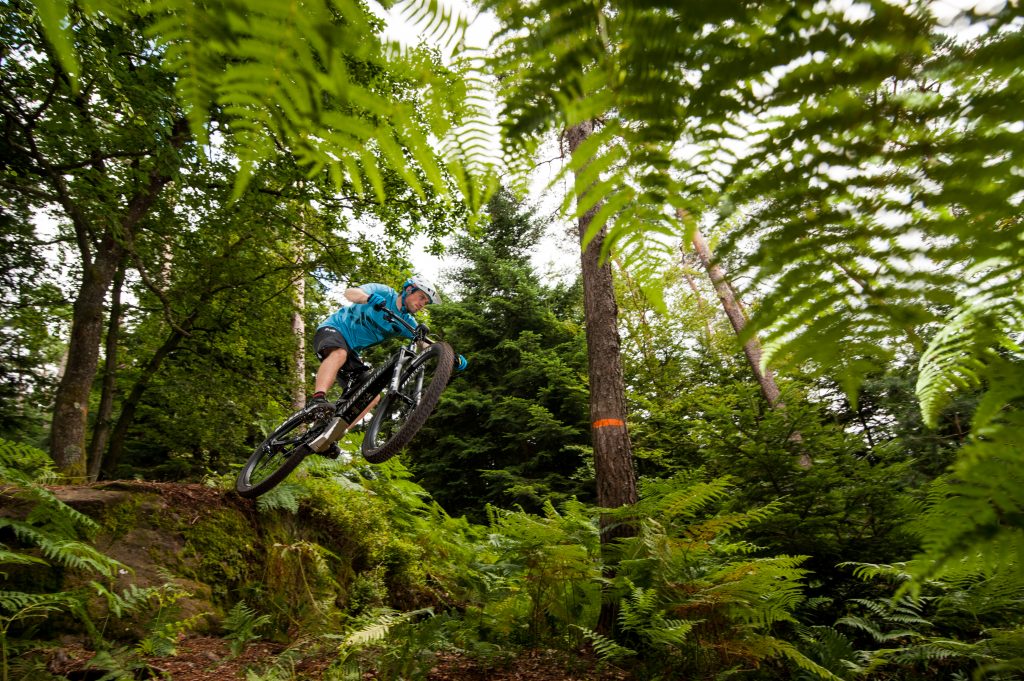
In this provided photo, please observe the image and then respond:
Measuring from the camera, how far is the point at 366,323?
4.35m

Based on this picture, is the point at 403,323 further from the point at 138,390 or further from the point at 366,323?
the point at 138,390

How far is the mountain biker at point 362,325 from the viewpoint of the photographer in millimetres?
4152

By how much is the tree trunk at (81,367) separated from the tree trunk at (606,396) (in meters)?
5.70

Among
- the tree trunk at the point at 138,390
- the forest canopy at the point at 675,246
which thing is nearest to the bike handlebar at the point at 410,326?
the forest canopy at the point at 675,246

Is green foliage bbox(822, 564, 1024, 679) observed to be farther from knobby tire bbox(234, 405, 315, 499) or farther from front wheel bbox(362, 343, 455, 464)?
knobby tire bbox(234, 405, 315, 499)

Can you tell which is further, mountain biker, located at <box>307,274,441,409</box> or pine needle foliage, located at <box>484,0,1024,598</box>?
mountain biker, located at <box>307,274,441,409</box>

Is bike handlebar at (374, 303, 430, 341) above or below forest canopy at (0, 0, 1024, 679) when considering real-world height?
above

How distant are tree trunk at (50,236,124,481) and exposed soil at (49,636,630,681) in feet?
12.8

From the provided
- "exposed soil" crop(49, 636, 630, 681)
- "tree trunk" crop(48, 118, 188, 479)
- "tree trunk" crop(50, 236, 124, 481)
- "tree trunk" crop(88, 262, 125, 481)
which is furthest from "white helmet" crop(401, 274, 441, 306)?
"tree trunk" crop(88, 262, 125, 481)

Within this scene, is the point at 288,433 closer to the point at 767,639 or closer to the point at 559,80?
the point at 767,639

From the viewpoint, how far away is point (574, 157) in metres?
0.57

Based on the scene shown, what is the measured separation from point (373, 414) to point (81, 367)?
14.0 feet

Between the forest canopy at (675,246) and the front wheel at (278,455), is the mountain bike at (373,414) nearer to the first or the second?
the front wheel at (278,455)

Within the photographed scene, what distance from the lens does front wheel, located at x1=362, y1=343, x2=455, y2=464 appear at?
364 cm
